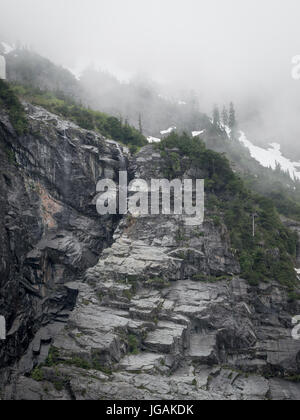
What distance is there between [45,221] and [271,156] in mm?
88006

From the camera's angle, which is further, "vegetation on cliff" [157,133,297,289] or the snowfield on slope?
the snowfield on slope

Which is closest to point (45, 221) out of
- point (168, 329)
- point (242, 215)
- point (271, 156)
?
point (168, 329)

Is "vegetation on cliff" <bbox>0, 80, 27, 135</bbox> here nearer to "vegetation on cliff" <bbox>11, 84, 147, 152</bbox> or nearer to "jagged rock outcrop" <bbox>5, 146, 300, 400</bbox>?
"vegetation on cliff" <bbox>11, 84, 147, 152</bbox>

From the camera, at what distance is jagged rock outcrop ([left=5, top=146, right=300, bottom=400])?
24.5 metres

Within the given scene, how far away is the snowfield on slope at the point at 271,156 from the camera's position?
10326cm

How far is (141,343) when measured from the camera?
28.4 meters

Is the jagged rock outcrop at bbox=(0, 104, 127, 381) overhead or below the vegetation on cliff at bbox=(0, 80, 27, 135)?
below

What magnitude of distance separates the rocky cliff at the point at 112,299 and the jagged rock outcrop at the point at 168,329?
103 mm

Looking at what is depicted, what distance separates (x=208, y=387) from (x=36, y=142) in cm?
2999

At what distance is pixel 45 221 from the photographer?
37.8m

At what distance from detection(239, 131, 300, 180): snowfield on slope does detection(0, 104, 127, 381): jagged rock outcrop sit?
6832 centimetres

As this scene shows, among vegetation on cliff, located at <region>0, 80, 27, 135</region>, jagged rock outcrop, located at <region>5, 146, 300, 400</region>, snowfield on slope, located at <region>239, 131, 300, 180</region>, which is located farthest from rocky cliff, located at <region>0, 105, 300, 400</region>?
snowfield on slope, located at <region>239, 131, 300, 180</region>

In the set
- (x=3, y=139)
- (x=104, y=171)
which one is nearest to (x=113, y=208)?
(x=104, y=171)

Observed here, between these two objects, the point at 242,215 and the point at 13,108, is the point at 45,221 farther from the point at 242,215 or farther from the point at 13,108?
the point at 242,215
